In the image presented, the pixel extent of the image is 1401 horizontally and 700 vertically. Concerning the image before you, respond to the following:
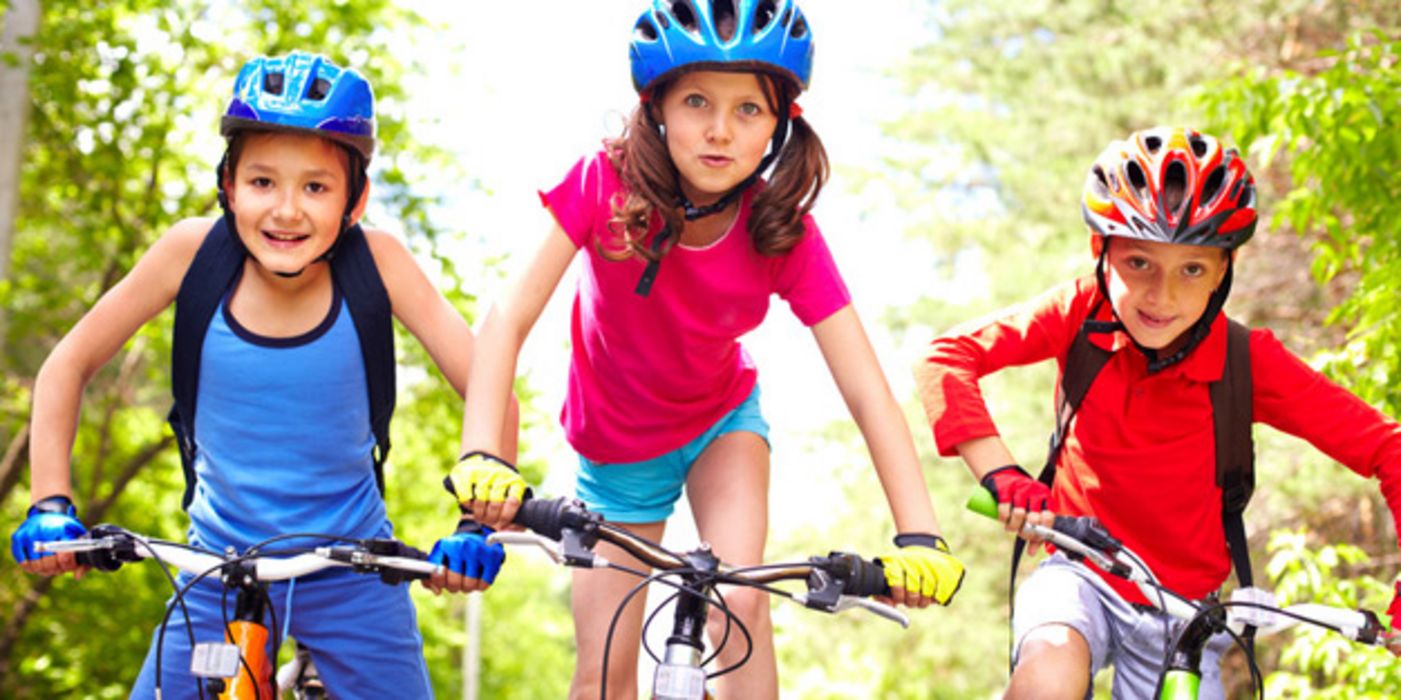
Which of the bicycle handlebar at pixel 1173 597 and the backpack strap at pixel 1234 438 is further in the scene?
the backpack strap at pixel 1234 438

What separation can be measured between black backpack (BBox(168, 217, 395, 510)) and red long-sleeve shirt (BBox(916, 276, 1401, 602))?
1.60m

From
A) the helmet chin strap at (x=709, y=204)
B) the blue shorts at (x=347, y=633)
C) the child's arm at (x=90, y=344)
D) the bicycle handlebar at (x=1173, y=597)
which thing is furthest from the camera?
the helmet chin strap at (x=709, y=204)

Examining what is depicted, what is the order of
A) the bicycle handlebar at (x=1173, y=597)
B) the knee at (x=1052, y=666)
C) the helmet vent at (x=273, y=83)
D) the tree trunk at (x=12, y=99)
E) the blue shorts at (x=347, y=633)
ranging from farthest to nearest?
1. the tree trunk at (x=12, y=99)
2. the helmet vent at (x=273, y=83)
3. the blue shorts at (x=347, y=633)
4. the knee at (x=1052, y=666)
5. the bicycle handlebar at (x=1173, y=597)

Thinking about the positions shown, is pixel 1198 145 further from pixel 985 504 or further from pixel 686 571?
pixel 686 571

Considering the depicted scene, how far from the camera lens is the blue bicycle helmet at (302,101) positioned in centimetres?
454

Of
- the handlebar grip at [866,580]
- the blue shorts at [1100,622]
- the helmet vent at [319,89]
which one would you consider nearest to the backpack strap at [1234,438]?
the blue shorts at [1100,622]

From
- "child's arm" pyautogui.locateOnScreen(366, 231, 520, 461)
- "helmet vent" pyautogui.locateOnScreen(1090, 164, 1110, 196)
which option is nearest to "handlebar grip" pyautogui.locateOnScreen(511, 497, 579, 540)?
"child's arm" pyautogui.locateOnScreen(366, 231, 520, 461)

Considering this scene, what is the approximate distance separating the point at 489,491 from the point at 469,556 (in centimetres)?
30

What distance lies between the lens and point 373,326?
15.1ft

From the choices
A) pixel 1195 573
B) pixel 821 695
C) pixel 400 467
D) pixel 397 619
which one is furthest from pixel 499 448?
pixel 821 695

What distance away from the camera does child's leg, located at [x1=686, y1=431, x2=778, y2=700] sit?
15.2ft

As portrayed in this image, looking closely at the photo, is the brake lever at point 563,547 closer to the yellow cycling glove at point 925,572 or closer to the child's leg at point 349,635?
the yellow cycling glove at point 925,572

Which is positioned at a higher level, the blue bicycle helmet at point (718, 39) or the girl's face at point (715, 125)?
the blue bicycle helmet at point (718, 39)

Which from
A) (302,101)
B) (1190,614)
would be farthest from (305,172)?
(1190,614)
